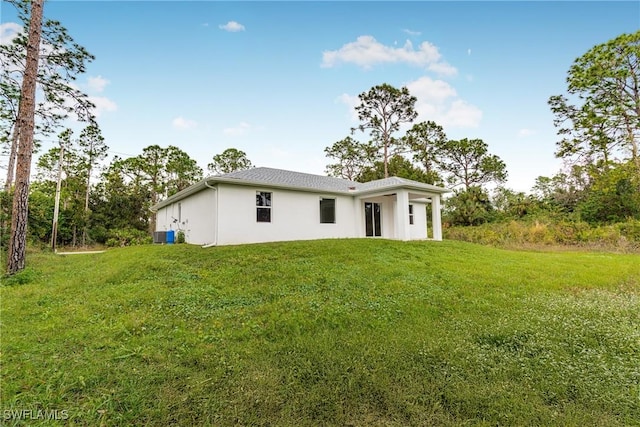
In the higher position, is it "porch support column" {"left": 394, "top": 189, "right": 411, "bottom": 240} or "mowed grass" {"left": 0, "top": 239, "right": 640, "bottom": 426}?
"porch support column" {"left": 394, "top": 189, "right": 411, "bottom": 240}

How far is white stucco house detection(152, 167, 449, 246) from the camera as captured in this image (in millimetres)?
9617

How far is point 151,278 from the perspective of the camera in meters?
5.66

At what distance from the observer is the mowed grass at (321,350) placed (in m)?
2.09

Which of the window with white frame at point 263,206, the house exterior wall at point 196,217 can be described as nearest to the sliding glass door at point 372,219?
the window with white frame at point 263,206

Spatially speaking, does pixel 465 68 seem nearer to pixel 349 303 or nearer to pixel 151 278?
pixel 349 303

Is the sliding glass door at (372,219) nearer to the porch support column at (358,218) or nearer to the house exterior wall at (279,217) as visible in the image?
the porch support column at (358,218)

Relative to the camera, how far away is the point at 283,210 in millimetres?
10758

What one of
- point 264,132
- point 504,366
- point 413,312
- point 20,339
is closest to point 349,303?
point 413,312

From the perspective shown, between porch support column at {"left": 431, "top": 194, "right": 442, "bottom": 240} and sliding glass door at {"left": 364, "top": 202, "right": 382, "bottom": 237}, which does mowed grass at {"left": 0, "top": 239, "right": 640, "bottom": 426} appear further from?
sliding glass door at {"left": 364, "top": 202, "right": 382, "bottom": 237}

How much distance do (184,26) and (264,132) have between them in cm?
701

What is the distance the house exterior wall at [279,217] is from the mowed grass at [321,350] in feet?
13.1

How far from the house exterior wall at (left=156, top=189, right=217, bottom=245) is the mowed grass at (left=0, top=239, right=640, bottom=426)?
4345 millimetres

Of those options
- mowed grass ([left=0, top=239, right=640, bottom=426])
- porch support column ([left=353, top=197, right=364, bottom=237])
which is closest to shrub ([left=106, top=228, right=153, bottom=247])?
porch support column ([left=353, top=197, right=364, bottom=237])

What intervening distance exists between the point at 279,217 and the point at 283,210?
324mm
